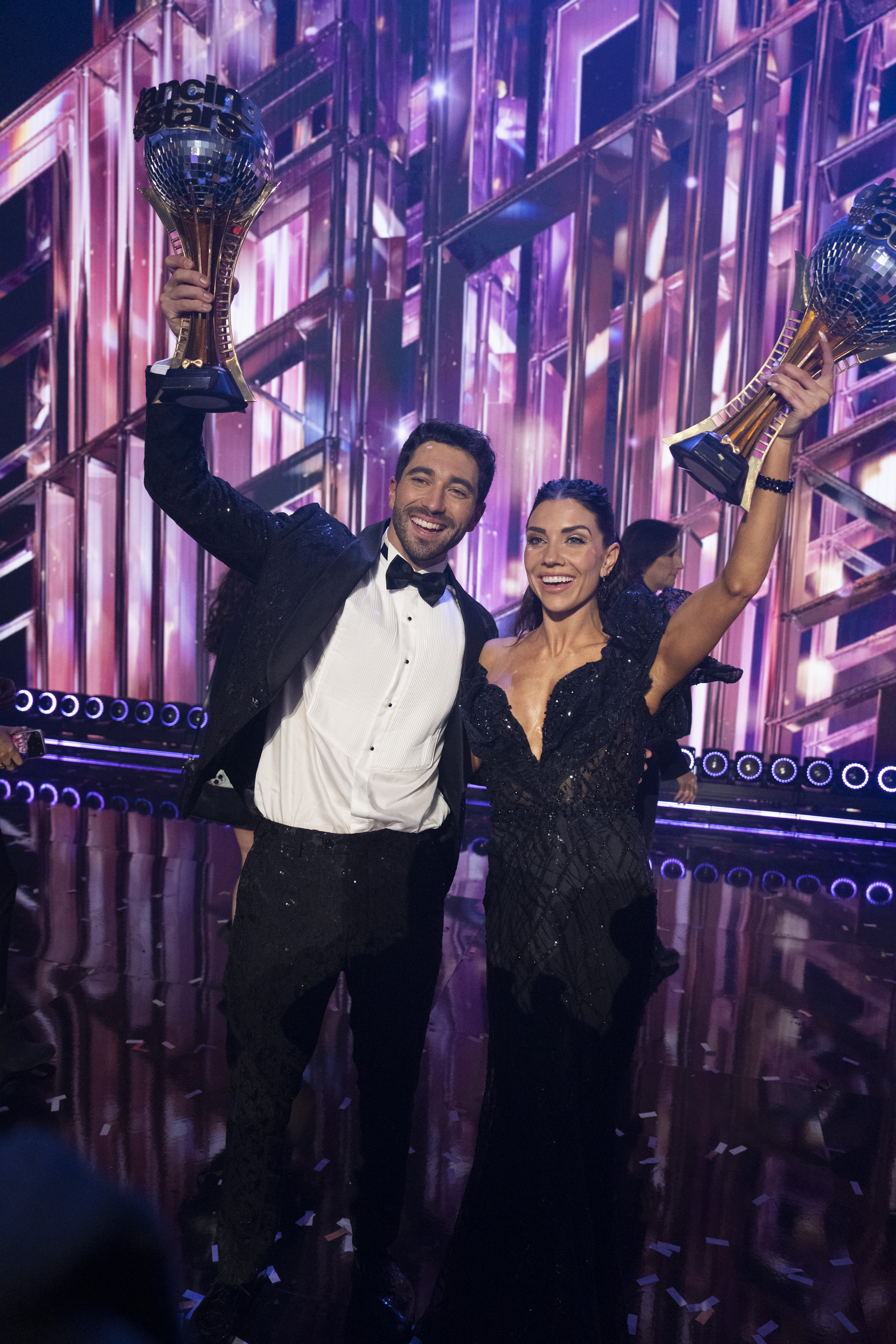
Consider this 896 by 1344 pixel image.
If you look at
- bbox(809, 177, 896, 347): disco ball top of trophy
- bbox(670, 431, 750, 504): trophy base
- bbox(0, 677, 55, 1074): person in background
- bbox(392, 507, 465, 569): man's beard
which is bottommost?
bbox(0, 677, 55, 1074): person in background

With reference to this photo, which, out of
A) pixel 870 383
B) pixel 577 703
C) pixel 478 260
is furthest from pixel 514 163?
pixel 577 703

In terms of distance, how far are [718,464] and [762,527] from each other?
144 mm

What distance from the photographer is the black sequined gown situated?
1.75 m

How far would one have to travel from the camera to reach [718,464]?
5.66ft

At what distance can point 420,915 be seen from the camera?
6.57 feet

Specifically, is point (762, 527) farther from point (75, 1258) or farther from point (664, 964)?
point (664, 964)

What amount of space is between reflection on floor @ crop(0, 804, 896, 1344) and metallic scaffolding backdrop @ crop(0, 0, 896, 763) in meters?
3.04

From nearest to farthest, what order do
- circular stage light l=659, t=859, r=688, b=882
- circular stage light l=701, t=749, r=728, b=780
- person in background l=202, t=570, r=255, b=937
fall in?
person in background l=202, t=570, r=255, b=937 → circular stage light l=659, t=859, r=688, b=882 → circular stage light l=701, t=749, r=728, b=780

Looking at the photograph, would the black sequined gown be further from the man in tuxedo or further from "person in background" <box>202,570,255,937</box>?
"person in background" <box>202,570,255,937</box>

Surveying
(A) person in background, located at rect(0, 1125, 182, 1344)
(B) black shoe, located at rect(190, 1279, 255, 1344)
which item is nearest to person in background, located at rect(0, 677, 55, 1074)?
(B) black shoe, located at rect(190, 1279, 255, 1344)

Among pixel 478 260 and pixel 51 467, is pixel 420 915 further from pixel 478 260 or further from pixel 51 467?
pixel 51 467

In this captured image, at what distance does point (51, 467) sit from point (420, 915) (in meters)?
7.29

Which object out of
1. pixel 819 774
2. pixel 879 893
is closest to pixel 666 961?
pixel 879 893

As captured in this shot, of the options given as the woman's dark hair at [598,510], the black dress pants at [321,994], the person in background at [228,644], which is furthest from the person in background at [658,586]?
the person in background at [228,644]
